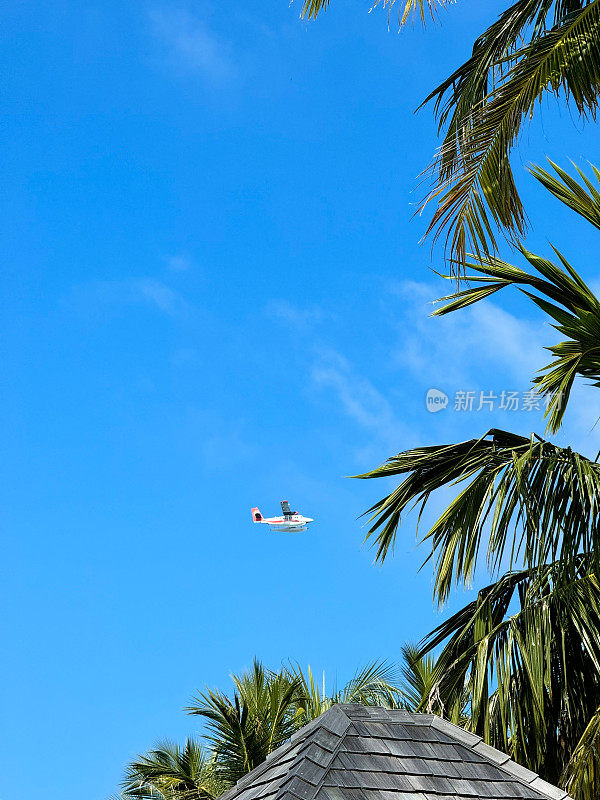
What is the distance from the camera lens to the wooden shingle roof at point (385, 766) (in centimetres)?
481

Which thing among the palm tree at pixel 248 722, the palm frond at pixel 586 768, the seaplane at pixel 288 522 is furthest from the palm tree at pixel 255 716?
the seaplane at pixel 288 522

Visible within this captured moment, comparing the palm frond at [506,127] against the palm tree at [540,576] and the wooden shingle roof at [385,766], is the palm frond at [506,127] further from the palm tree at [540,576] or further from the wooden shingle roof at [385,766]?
the wooden shingle roof at [385,766]

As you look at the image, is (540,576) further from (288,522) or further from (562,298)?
(288,522)

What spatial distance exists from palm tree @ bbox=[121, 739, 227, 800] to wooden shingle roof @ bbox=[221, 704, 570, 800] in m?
8.26

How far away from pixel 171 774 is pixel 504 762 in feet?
30.0

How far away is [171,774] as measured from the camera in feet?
44.1

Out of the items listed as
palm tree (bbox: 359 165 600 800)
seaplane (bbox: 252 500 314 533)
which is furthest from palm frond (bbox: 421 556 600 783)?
seaplane (bbox: 252 500 314 533)

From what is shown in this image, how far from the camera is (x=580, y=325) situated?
7.01 m

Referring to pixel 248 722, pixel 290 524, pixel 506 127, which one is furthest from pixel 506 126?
pixel 290 524

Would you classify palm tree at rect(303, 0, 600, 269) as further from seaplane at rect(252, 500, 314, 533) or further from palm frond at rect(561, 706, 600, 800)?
seaplane at rect(252, 500, 314, 533)

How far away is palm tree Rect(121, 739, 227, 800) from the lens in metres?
13.2

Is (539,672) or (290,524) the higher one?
(290,524)

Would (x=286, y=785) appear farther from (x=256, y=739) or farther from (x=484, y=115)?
(x=256, y=739)

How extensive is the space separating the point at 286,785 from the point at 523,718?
364cm
